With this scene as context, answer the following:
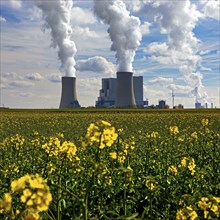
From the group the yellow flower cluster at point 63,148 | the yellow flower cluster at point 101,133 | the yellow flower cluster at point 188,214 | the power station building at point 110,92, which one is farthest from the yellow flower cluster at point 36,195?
the power station building at point 110,92

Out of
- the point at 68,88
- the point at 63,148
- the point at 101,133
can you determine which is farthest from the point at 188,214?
the point at 68,88

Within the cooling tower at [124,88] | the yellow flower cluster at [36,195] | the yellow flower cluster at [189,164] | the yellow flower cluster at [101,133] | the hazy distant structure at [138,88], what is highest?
the hazy distant structure at [138,88]

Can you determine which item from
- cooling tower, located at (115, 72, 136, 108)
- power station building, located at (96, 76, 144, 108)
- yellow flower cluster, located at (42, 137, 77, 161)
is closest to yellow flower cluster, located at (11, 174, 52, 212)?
yellow flower cluster, located at (42, 137, 77, 161)

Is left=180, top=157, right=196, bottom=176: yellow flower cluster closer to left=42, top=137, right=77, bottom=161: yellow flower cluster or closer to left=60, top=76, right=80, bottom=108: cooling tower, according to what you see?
left=42, top=137, right=77, bottom=161: yellow flower cluster

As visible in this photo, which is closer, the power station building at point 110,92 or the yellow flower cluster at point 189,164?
the yellow flower cluster at point 189,164

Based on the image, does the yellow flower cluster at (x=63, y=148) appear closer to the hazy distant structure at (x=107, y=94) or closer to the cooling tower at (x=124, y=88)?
the cooling tower at (x=124, y=88)

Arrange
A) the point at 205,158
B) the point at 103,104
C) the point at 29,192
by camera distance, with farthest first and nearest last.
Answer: the point at 103,104 → the point at 205,158 → the point at 29,192

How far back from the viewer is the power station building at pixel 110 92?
465ft

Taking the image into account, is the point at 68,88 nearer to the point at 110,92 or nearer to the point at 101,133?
the point at 101,133

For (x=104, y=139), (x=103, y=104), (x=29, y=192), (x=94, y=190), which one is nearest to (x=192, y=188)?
(x=94, y=190)

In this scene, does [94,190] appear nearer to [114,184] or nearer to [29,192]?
[114,184]

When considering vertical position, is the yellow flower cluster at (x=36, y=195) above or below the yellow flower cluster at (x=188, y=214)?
above

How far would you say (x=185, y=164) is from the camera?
5199 millimetres

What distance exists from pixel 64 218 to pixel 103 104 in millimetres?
138144
